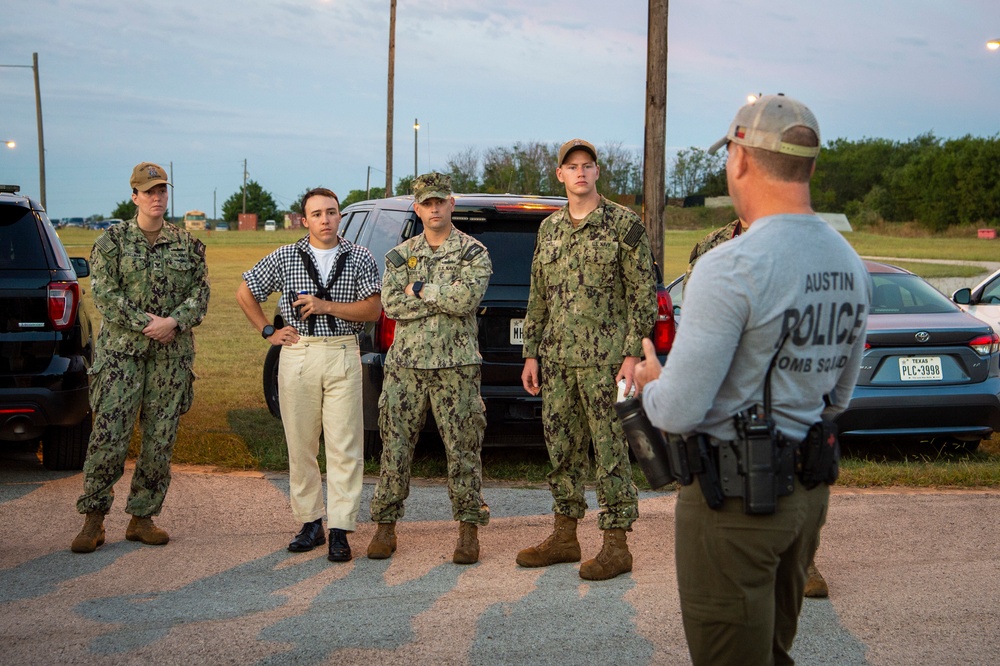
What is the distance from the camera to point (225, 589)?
15.5 ft

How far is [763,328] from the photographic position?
235 cm

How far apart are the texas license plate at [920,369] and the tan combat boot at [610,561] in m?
3.27

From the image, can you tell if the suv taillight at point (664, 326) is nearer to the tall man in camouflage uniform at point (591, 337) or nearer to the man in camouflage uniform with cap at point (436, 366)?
the tall man in camouflage uniform at point (591, 337)

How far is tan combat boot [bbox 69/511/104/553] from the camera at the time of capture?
17.3ft

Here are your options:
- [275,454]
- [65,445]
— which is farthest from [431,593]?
[65,445]

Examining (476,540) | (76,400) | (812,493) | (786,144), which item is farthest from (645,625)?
(76,400)

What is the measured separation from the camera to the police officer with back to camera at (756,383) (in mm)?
2344

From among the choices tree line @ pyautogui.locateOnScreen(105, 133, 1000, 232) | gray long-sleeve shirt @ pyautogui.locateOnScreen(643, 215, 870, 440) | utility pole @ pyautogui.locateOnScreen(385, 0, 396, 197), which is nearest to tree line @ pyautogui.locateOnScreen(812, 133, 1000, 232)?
tree line @ pyautogui.locateOnScreen(105, 133, 1000, 232)

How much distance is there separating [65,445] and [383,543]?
2.94 m

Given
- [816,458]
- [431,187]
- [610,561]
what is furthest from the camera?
[431,187]

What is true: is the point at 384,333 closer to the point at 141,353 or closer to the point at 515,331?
the point at 515,331

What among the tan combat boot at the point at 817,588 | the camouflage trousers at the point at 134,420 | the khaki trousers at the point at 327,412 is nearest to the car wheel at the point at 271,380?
the camouflage trousers at the point at 134,420

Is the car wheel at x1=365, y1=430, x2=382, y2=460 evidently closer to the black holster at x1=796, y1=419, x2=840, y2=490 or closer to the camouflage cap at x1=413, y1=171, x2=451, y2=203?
the camouflage cap at x1=413, y1=171, x2=451, y2=203

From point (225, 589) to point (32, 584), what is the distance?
92cm
